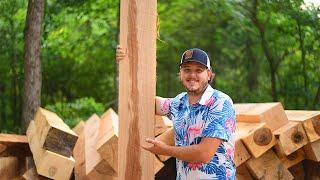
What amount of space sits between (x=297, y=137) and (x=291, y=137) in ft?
0.21

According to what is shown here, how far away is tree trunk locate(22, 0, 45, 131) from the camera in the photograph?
6.23 metres

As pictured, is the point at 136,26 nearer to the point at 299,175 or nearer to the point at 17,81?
the point at 299,175

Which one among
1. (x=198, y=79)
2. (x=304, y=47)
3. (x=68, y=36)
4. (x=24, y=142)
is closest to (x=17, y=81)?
(x=68, y=36)

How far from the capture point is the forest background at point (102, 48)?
786cm

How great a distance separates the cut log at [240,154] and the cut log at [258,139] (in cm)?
4

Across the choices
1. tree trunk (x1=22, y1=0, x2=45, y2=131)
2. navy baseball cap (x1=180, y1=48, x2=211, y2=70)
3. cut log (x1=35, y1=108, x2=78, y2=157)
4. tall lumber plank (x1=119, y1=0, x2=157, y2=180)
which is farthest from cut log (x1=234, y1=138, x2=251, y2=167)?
tree trunk (x1=22, y1=0, x2=45, y2=131)

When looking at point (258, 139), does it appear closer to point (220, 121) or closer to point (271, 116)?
point (271, 116)

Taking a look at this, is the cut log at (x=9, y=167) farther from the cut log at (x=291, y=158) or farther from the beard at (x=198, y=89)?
the beard at (x=198, y=89)

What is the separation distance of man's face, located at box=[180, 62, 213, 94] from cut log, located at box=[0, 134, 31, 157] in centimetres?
269

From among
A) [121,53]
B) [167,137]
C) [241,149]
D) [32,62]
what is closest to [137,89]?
[121,53]

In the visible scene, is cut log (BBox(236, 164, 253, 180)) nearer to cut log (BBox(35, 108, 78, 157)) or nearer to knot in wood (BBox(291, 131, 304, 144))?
knot in wood (BBox(291, 131, 304, 144))

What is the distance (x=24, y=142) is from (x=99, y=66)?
6326mm

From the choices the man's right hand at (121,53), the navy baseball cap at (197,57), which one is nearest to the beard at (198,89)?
the navy baseball cap at (197,57)

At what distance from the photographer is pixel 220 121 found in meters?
2.94
